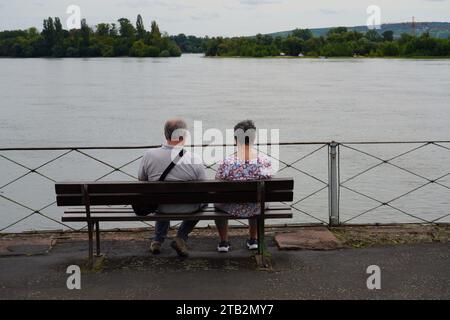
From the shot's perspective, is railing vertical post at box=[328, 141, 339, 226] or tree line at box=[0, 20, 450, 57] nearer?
railing vertical post at box=[328, 141, 339, 226]

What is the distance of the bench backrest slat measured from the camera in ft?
19.8

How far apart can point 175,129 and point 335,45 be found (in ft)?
443

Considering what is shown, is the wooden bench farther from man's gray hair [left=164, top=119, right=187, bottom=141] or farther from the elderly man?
man's gray hair [left=164, top=119, right=187, bottom=141]

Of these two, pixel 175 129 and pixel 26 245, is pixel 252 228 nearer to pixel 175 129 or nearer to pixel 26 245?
pixel 175 129

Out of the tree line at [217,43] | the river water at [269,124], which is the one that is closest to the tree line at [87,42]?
the tree line at [217,43]

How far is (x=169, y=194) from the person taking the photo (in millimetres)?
6074

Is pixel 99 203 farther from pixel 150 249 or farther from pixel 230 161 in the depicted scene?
pixel 230 161

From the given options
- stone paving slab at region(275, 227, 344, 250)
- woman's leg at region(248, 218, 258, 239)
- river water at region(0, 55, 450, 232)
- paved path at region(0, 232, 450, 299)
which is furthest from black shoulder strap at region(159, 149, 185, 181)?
river water at region(0, 55, 450, 232)

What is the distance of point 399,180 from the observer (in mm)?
21672

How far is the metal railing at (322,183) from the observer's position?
54.7 ft

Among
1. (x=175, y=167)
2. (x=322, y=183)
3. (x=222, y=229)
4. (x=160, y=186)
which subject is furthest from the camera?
(x=322, y=183)

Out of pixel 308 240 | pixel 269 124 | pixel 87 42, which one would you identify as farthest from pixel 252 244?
pixel 87 42

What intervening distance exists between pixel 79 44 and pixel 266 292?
136371 mm

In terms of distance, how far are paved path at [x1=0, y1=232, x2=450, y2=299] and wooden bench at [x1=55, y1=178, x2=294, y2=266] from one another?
1.17 feet
